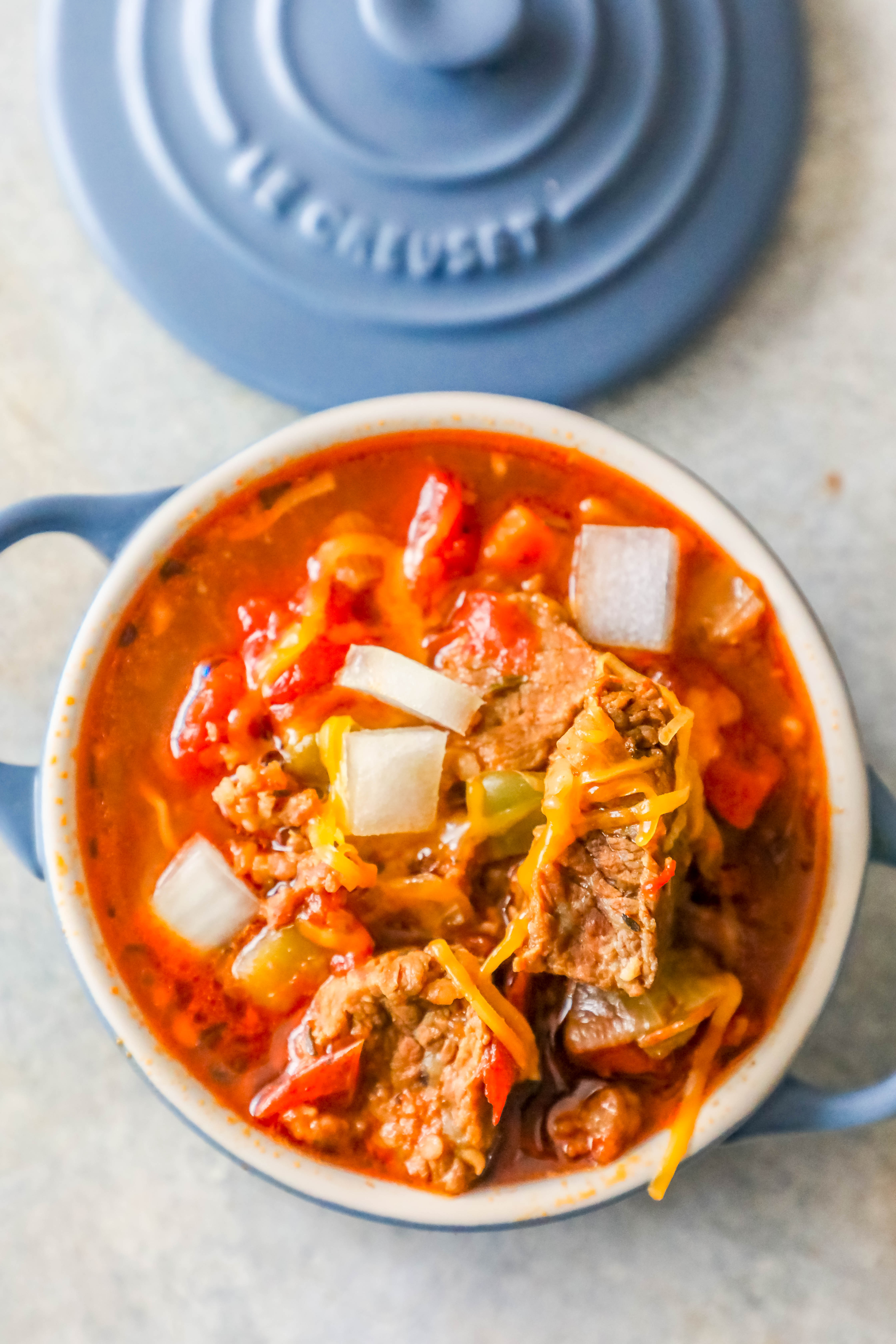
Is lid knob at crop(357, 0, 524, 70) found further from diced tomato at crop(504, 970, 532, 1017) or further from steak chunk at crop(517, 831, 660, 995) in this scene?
diced tomato at crop(504, 970, 532, 1017)

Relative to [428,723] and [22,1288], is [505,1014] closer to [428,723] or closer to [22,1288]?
[428,723]

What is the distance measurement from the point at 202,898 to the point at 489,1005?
48cm

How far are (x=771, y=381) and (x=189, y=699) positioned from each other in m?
1.37

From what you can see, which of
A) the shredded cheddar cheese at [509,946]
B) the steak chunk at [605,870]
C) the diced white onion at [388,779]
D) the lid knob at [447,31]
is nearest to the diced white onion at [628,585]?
the steak chunk at [605,870]

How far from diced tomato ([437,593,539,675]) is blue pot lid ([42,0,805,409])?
0.62 metres

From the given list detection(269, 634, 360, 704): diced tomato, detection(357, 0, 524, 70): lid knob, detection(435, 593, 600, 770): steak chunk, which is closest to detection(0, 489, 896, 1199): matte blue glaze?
detection(269, 634, 360, 704): diced tomato

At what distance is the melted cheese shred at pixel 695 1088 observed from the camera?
1.81 metres

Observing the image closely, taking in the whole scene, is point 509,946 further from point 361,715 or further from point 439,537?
point 439,537

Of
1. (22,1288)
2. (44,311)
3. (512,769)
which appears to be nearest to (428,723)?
(512,769)

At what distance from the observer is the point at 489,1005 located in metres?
1.77

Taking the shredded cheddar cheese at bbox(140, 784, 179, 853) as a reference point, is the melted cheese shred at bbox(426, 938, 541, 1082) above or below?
below

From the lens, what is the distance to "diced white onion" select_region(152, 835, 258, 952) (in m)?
1.86

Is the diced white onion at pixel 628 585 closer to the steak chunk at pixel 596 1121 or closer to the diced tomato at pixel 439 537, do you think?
the diced tomato at pixel 439 537

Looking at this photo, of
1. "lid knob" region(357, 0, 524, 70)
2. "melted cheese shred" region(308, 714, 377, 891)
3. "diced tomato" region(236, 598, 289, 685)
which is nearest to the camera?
"melted cheese shred" region(308, 714, 377, 891)
